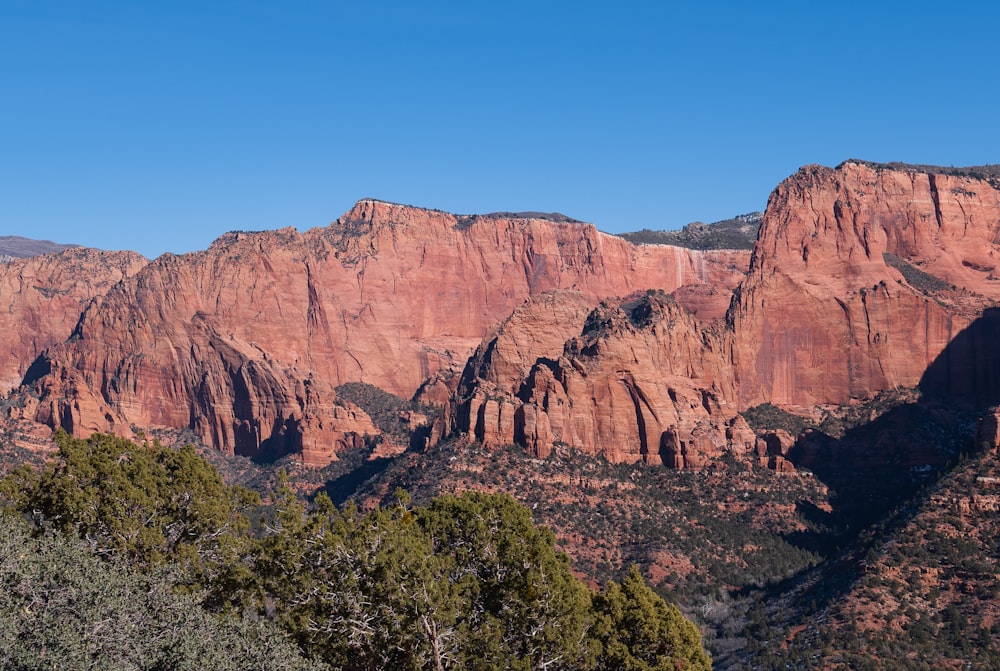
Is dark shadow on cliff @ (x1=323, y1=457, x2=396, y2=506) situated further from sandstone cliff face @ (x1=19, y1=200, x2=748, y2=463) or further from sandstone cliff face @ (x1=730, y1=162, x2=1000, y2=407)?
sandstone cliff face @ (x1=730, y1=162, x2=1000, y2=407)

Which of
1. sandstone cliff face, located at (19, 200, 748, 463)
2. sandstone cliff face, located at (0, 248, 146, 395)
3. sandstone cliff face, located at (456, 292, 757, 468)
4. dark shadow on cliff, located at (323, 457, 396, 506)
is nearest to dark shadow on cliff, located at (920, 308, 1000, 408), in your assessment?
sandstone cliff face, located at (456, 292, 757, 468)

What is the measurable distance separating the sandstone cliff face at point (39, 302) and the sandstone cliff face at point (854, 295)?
92700mm

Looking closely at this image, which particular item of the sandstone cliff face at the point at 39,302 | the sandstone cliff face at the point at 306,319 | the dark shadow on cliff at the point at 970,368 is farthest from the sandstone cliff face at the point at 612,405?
the sandstone cliff face at the point at 39,302

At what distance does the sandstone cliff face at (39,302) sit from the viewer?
175 meters

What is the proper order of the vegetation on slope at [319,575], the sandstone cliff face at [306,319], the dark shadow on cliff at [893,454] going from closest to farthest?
the vegetation on slope at [319,575] → the dark shadow on cliff at [893,454] → the sandstone cliff face at [306,319]

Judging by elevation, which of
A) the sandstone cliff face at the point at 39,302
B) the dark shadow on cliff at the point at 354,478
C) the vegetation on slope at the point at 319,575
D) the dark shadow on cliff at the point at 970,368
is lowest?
the dark shadow on cliff at the point at 354,478

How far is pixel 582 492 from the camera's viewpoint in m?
108

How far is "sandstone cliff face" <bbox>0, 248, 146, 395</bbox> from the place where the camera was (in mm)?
174750

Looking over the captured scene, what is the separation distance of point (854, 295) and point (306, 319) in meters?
76.4

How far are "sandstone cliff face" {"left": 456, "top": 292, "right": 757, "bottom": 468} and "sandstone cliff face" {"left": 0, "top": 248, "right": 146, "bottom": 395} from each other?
78288 mm

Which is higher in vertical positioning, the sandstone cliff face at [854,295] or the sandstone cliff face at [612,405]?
the sandstone cliff face at [854,295]

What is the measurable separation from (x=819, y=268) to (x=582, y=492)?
50.9 m

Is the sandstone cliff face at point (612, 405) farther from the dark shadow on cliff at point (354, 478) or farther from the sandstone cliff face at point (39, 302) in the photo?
the sandstone cliff face at point (39, 302)

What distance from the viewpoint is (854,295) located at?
138m
